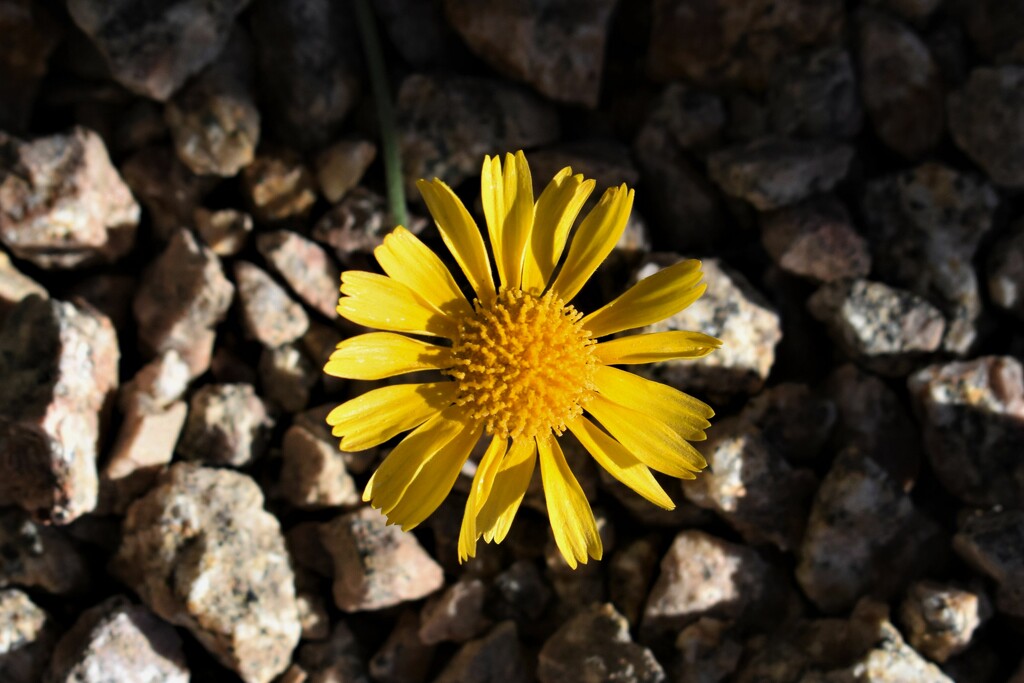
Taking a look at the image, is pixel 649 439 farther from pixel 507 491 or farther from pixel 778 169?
pixel 778 169

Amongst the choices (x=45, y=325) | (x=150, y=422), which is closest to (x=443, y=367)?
(x=150, y=422)

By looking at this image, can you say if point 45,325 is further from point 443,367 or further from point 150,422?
point 443,367

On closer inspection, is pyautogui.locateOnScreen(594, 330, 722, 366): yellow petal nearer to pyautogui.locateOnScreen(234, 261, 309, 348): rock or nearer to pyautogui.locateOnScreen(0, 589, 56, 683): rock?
pyautogui.locateOnScreen(234, 261, 309, 348): rock

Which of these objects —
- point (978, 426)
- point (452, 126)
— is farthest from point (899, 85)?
point (452, 126)

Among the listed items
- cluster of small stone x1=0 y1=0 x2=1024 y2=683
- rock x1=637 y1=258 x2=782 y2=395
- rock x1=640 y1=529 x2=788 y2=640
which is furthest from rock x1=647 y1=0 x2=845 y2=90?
rock x1=640 y1=529 x2=788 y2=640

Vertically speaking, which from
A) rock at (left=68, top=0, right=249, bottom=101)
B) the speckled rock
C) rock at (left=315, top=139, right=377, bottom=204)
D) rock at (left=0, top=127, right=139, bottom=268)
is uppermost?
rock at (left=68, top=0, right=249, bottom=101)

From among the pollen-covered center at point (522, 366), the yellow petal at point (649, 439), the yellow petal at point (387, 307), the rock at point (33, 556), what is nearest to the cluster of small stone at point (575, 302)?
the rock at point (33, 556)
